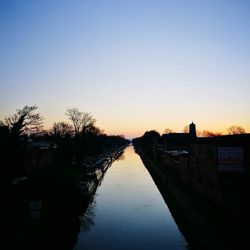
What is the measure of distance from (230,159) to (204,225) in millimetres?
5825

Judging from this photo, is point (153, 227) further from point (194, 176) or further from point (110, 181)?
point (110, 181)

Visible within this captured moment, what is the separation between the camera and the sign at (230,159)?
26.5 meters

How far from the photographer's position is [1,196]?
24.4 meters

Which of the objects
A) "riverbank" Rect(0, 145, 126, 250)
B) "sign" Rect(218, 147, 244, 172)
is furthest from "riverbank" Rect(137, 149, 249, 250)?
"riverbank" Rect(0, 145, 126, 250)

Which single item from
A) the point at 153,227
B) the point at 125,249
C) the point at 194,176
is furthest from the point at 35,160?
the point at 125,249

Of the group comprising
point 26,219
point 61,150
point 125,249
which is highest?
point 61,150

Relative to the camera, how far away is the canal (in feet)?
74.4

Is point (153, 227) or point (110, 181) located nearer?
point (153, 227)

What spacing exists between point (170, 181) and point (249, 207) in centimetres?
2327

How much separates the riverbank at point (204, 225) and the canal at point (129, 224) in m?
0.77

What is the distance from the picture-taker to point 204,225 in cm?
2370

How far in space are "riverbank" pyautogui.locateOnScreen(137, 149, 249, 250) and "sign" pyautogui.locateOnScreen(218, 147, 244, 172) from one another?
3462 millimetres

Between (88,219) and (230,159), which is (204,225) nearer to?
(230,159)

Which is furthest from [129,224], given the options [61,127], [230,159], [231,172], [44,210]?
[61,127]
